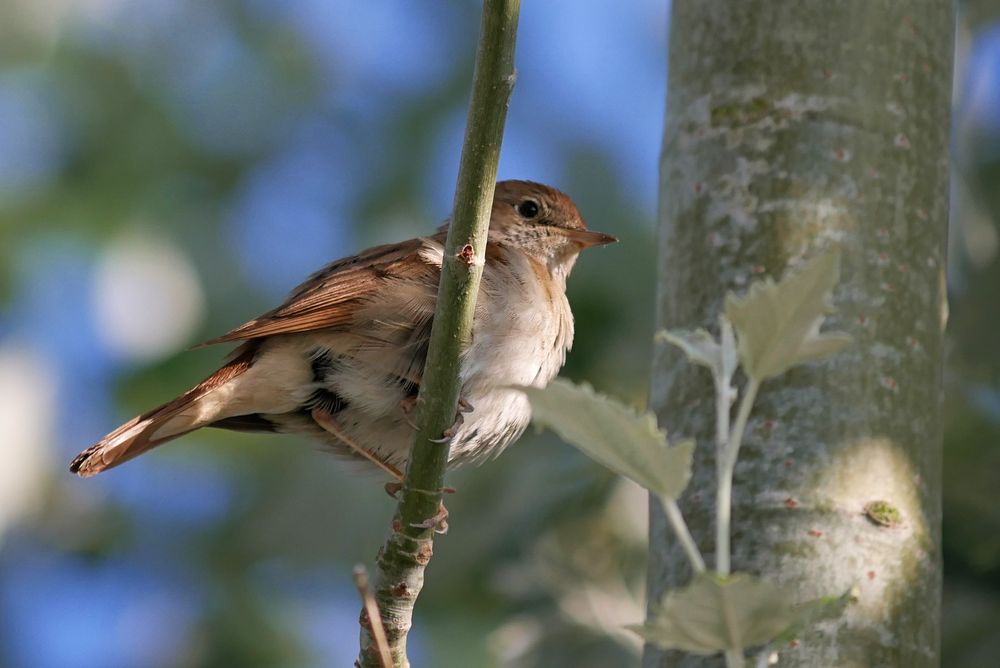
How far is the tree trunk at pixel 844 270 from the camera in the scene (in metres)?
2.92

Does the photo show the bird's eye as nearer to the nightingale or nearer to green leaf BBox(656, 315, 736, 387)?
the nightingale

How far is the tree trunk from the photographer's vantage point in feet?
9.59

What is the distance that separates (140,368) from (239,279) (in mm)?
911

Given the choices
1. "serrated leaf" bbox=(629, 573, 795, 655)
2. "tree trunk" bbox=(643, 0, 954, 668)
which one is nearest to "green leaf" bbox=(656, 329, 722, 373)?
"serrated leaf" bbox=(629, 573, 795, 655)

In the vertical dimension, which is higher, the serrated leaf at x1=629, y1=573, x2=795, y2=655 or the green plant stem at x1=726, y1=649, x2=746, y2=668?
the serrated leaf at x1=629, y1=573, x2=795, y2=655

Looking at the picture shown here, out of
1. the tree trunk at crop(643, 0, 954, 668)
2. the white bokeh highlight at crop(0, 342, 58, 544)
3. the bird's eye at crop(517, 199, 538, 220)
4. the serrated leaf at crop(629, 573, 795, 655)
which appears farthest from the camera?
the white bokeh highlight at crop(0, 342, 58, 544)

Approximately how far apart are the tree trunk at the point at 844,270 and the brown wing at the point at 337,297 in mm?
1230

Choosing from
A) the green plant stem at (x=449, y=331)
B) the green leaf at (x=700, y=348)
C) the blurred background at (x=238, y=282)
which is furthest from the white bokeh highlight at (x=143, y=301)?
the green leaf at (x=700, y=348)

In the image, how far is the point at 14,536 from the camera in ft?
29.4

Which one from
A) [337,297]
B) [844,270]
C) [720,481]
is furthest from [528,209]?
[720,481]

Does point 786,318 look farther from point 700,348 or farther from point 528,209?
point 528,209

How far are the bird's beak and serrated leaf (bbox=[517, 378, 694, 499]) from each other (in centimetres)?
396

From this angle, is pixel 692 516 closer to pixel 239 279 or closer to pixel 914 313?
pixel 914 313

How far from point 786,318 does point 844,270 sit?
5.65ft
